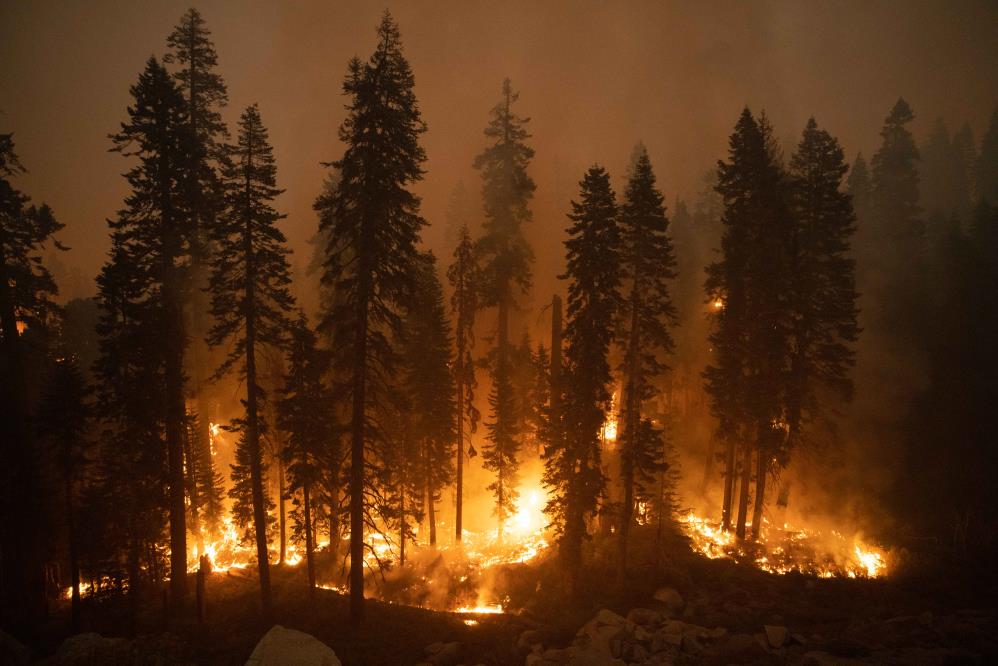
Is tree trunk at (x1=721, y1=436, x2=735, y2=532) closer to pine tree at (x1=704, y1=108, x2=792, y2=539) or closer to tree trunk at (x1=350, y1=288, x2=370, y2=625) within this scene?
pine tree at (x1=704, y1=108, x2=792, y2=539)

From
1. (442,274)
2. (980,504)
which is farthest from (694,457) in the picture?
(442,274)

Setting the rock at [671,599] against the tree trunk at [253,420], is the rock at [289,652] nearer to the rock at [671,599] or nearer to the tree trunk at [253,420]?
the tree trunk at [253,420]

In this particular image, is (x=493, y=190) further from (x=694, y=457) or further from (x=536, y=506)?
(x=694, y=457)

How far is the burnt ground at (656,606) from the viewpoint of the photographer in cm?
1413

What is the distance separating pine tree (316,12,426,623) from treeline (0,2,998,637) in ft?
0.33

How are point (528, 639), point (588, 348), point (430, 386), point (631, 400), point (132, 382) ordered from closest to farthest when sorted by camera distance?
point (528, 639) → point (132, 382) → point (588, 348) → point (631, 400) → point (430, 386)

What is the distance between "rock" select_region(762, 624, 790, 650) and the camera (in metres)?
14.5

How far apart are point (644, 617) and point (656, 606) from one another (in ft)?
4.99

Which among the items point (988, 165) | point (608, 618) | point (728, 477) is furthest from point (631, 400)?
point (988, 165)

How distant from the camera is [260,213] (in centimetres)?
1812

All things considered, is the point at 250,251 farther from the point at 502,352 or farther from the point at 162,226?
the point at 502,352

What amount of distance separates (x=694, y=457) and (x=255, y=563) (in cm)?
3463

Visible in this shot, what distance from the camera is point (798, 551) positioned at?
988 inches

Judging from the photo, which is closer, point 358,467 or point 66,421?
point 358,467
